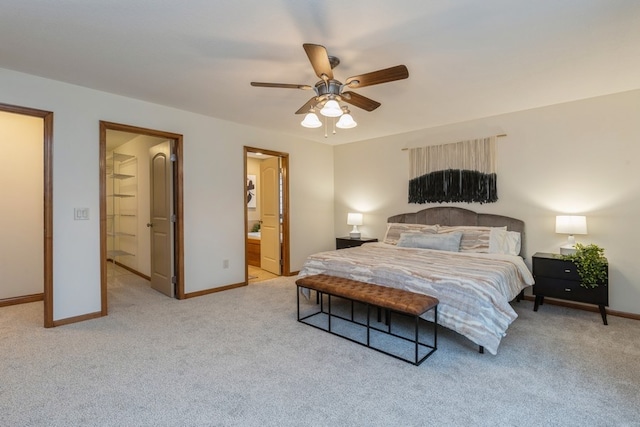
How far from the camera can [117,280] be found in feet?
16.6

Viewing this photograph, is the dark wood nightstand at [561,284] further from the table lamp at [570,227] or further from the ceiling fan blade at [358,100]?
the ceiling fan blade at [358,100]

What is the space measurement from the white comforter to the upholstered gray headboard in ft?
2.08

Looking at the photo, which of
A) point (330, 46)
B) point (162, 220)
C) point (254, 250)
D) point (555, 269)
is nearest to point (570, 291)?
point (555, 269)

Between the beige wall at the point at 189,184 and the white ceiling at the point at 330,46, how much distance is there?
245 mm

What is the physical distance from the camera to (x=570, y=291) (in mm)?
3352

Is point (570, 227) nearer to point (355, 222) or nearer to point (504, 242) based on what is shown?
point (504, 242)

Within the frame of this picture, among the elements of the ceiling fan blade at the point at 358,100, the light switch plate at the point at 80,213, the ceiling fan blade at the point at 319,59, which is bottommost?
the light switch plate at the point at 80,213

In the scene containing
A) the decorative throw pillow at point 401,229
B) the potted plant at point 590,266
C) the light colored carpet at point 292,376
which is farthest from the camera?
the decorative throw pillow at point 401,229

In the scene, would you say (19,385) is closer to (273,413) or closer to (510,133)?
(273,413)

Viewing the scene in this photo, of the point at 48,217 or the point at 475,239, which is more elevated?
the point at 48,217

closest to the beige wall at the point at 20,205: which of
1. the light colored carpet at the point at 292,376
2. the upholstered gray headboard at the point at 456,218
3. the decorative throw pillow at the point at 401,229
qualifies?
the light colored carpet at the point at 292,376

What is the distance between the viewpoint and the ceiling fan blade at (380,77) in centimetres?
225

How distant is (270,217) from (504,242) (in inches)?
141

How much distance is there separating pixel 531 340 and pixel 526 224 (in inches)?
68.8
